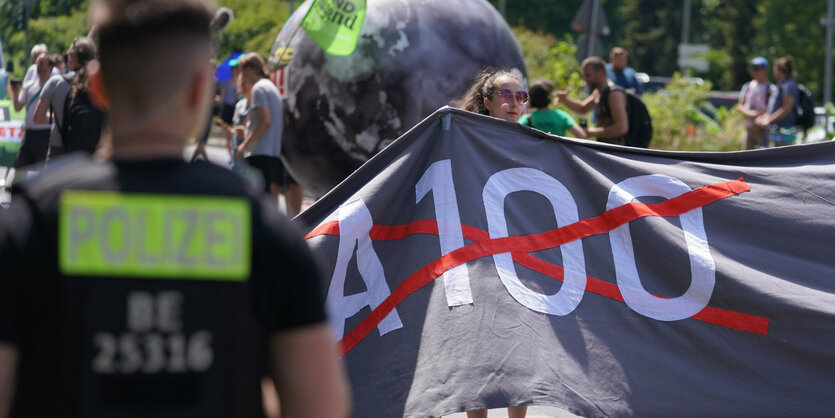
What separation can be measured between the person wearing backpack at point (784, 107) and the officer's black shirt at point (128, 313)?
12440mm

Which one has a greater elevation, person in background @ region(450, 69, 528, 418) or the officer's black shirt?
the officer's black shirt

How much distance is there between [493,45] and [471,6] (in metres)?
0.36

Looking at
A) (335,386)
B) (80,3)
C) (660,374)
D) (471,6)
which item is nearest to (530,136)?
(660,374)

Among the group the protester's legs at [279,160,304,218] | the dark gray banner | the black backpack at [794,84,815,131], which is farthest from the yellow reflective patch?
the black backpack at [794,84,815,131]

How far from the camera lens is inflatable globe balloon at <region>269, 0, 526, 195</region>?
26.6 feet

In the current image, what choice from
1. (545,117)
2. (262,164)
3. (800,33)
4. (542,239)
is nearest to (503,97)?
(542,239)

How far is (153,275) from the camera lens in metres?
1.68

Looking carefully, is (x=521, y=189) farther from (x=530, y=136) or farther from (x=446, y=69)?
(x=446, y=69)

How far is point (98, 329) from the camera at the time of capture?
1.67 metres

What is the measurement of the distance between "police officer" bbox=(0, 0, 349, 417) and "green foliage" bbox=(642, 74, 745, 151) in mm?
16123

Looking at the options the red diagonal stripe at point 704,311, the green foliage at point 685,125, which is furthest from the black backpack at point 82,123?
the green foliage at point 685,125

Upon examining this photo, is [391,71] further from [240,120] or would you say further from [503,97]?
[503,97]

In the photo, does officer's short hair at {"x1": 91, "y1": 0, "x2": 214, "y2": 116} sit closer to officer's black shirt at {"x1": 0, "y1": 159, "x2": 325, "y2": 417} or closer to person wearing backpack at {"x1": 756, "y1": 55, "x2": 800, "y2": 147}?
officer's black shirt at {"x1": 0, "y1": 159, "x2": 325, "y2": 417}

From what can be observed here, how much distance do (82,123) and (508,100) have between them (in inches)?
158
